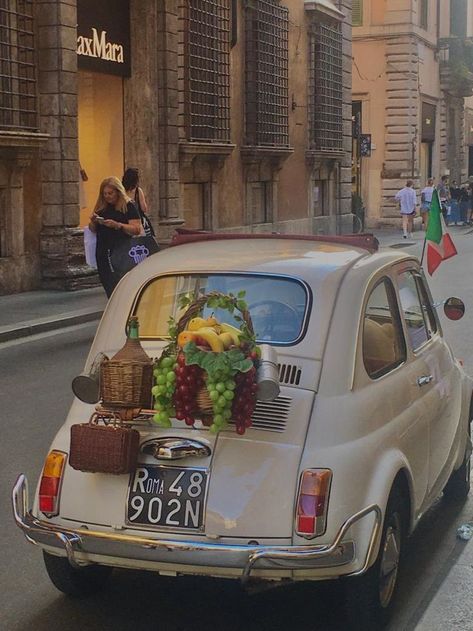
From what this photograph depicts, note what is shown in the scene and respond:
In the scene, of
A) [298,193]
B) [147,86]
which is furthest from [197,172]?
[298,193]

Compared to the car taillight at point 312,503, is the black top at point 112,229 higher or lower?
higher

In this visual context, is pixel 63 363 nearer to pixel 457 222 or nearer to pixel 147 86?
pixel 147 86

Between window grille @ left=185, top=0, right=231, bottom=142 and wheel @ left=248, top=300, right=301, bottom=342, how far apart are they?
1667 cm

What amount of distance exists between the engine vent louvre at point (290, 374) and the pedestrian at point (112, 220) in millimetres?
7423

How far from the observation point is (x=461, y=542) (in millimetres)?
5242

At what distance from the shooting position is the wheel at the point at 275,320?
4.42 meters

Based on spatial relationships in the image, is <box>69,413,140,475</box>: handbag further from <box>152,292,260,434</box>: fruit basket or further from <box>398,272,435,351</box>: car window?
<box>398,272,435,351</box>: car window

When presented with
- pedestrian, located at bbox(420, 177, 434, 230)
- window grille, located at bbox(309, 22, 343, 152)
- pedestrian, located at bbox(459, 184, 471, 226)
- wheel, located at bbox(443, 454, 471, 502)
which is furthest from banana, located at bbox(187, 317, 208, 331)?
pedestrian, located at bbox(459, 184, 471, 226)

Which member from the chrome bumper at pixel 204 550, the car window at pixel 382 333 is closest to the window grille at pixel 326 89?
the car window at pixel 382 333

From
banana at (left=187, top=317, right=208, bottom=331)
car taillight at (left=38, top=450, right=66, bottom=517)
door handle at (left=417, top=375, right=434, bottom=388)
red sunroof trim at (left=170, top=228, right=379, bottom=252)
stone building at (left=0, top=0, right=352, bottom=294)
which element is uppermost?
stone building at (left=0, top=0, right=352, bottom=294)

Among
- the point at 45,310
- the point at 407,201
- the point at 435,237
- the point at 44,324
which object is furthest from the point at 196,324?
Result: the point at 407,201

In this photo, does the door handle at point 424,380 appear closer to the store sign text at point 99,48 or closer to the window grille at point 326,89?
the store sign text at point 99,48

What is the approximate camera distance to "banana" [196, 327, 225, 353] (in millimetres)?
3998

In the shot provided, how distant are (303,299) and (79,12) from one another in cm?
1489
